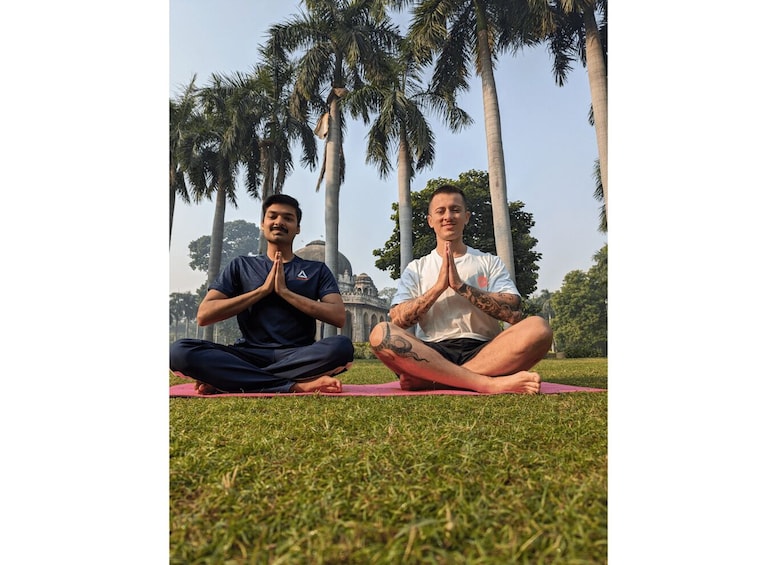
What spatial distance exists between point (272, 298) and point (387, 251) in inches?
249

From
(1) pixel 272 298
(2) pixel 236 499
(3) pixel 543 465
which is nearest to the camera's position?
(2) pixel 236 499

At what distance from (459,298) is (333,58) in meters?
5.32

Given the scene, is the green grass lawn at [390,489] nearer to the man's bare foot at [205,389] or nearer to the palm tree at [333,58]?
the man's bare foot at [205,389]

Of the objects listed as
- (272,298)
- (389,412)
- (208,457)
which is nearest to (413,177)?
(272,298)

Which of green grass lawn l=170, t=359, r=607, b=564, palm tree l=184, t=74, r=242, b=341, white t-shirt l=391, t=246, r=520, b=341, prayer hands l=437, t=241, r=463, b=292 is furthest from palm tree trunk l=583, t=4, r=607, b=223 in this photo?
palm tree l=184, t=74, r=242, b=341

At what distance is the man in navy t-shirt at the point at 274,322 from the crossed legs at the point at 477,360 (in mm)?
346

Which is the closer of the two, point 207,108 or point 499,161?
point 499,161

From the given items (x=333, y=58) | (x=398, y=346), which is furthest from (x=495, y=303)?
(x=333, y=58)

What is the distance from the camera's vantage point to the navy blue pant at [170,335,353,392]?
3.18 meters

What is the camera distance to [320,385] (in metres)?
3.24

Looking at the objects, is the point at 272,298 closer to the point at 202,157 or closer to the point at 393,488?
the point at 393,488

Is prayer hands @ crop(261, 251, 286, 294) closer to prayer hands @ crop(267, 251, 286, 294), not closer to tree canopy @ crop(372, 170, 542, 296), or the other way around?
prayer hands @ crop(267, 251, 286, 294)

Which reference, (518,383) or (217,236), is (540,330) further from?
(217,236)

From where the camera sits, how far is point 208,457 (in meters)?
1.49
